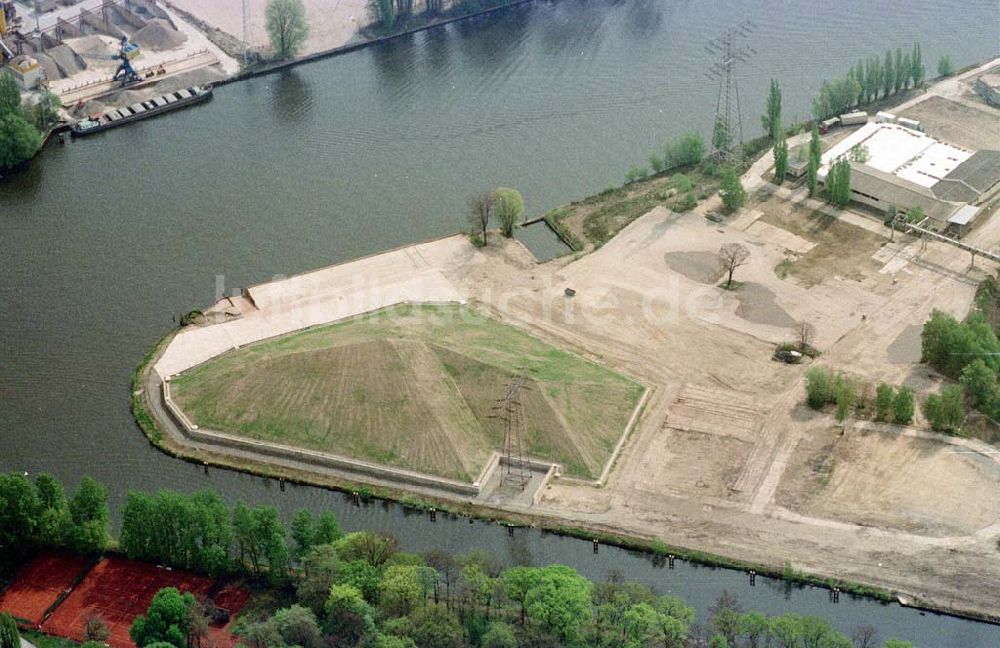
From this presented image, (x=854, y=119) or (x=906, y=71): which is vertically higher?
(x=906, y=71)

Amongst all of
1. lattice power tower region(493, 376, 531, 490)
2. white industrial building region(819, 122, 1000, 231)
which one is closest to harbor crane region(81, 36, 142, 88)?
lattice power tower region(493, 376, 531, 490)

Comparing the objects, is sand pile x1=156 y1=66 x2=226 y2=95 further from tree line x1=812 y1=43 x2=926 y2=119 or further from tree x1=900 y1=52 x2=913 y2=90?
tree x1=900 y1=52 x2=913 y2=90

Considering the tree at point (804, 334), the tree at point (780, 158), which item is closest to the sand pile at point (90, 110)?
the tree at point (780, 158)

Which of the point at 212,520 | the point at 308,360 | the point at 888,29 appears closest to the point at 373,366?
the point at 308,360

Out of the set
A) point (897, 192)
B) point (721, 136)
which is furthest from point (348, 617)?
→ point (721, 136)

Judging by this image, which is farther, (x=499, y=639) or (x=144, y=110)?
(x=144, y=110)

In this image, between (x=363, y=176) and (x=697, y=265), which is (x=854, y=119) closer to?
(x=697, y=265)
